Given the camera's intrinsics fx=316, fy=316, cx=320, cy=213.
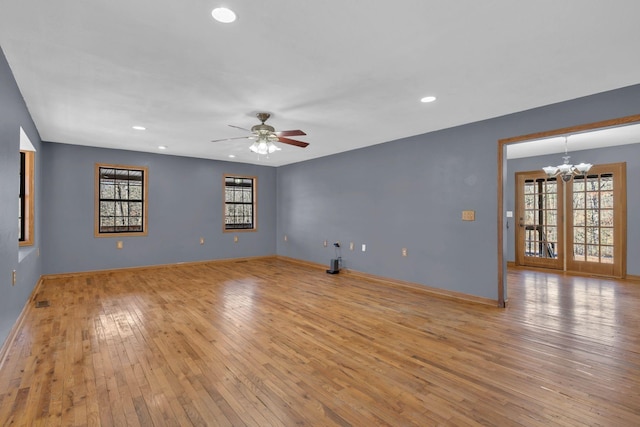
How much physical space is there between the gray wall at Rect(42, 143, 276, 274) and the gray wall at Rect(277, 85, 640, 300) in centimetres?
190

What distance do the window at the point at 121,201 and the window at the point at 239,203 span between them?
6.03 feet

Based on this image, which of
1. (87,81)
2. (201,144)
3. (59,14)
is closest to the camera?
(59,14)

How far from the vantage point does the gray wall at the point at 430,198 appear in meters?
3.92

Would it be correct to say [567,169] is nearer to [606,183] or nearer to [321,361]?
[606,183]

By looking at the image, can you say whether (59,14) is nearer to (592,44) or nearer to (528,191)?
(592,44)

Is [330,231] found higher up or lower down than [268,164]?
lower down

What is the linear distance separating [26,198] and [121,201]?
6.48 ft

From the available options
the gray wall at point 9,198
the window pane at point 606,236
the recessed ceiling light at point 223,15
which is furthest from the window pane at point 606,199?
the gray wall at point 9,198

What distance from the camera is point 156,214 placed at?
6801mm

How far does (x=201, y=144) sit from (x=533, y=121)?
17.1 feet

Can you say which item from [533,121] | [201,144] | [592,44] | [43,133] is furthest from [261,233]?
[592,44]

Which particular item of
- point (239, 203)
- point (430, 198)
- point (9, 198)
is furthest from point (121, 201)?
point (430, 198)

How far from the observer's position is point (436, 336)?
310 centimetres

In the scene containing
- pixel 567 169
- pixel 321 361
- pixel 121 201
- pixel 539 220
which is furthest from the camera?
pixel 539 220
